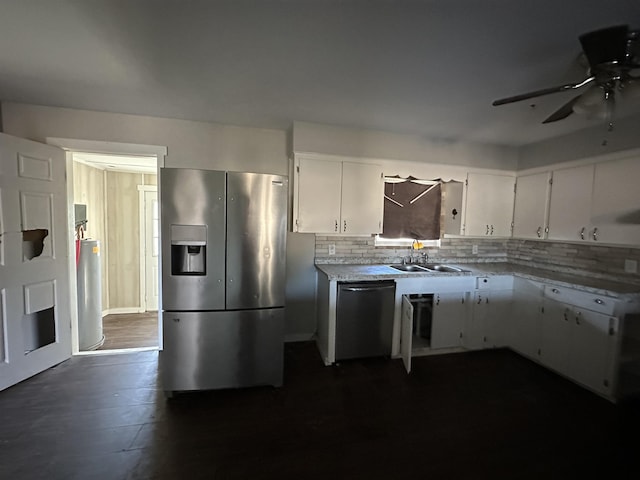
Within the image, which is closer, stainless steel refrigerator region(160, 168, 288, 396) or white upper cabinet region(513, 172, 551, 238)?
stainless steel refrigerator region(160, 168, 288, 396)

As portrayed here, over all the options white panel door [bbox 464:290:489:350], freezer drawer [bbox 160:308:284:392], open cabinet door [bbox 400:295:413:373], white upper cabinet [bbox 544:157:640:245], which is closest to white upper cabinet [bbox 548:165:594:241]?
white upper cabinet [bbox 544:157:640:245]

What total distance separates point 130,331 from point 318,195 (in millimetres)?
2985

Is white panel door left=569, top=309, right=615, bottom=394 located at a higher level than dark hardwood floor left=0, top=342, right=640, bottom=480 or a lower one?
higher

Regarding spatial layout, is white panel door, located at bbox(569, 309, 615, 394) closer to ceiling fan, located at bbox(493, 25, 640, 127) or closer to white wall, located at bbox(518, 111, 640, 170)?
white wall, located at bbox(518, 111, 640, 170)

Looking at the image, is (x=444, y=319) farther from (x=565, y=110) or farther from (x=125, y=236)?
(x=125, y=236)

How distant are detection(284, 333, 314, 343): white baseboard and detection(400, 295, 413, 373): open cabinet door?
3.56ft

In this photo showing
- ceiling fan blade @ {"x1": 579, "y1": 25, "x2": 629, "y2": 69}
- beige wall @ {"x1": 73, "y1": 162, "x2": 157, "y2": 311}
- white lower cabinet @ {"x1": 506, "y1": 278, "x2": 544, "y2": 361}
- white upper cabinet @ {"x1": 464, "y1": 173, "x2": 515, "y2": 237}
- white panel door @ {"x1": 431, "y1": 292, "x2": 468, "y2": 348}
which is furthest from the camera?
beige wall @ {"x1": 73, "y1": 162, "x2": 157, "y2": 311}

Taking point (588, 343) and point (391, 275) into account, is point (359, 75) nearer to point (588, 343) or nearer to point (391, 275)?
point (391, 275)

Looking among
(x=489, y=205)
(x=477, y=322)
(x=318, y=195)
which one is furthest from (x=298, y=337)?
(x=489, y=205)

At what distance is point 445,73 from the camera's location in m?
1.83

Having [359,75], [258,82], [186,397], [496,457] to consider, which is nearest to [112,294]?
[186,397]

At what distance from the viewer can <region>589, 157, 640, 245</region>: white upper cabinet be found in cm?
242

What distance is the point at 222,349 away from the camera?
2293mm

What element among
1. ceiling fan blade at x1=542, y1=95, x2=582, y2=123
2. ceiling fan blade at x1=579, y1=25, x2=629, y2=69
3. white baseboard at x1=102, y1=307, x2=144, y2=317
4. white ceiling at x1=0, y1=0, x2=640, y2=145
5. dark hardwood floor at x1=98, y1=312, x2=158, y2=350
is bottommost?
dark hardwood floor at x1=98, y1=312, x2=158, y2=350
